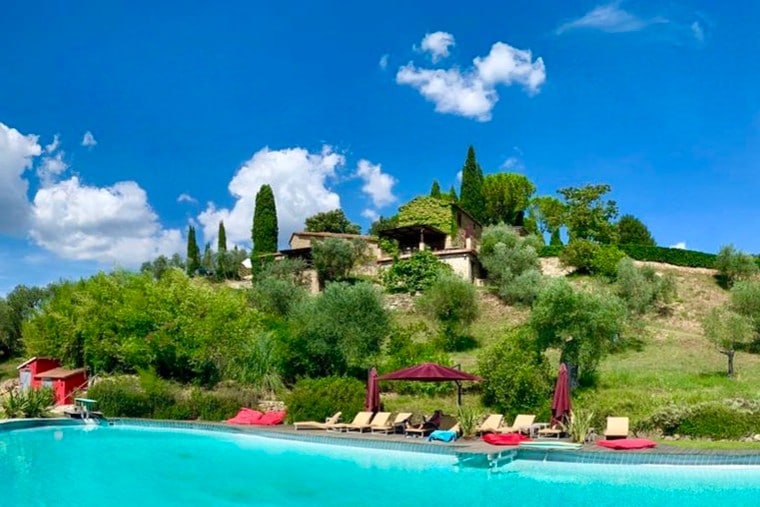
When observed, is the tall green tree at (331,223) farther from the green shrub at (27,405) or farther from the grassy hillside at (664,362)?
the green shrub at (27,405)

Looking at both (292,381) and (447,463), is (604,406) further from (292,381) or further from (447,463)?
(292,381)

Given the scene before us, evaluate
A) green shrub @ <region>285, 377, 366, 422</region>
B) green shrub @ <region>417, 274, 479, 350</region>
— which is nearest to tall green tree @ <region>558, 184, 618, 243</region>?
green shrub @ <region>417, 274, 479, 350</region>

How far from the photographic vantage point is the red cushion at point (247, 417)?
67.5ft

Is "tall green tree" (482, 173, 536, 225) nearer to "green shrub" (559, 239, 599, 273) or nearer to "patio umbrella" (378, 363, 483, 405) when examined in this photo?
"green shrub" (559, 239, 599, 273)

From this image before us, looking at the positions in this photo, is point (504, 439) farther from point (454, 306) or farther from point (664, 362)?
point (454, 306)

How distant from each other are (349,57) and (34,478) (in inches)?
719

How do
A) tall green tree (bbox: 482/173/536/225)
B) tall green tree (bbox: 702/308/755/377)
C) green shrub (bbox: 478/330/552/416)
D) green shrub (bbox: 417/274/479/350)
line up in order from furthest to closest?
1. tall green tree (bbox: 482/173/536/225)
2. green shrub (bbox: 417/274/479/350)
3. tall green tree (bbox: 702/308/755/377)
4. green shrub (bbox: 478/330/552/416)

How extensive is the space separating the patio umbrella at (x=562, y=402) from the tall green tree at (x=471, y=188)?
3858cm

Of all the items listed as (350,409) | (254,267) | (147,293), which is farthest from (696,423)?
(254,267)

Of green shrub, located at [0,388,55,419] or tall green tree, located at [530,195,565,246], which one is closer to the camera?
green shrub, located at [0,388,55,419]

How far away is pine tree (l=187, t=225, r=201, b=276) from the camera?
5666 centimetres

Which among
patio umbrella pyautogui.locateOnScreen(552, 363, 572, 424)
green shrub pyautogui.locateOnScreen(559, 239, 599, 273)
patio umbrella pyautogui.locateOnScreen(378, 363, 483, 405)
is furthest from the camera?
green shrub pyautogui.locateOnScreen(559, 239, 599, 273)

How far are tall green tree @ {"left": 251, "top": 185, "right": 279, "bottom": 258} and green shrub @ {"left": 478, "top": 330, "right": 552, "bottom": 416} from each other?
103 feet

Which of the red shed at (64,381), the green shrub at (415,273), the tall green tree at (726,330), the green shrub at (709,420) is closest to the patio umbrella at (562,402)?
the green shrub at (709,420)
